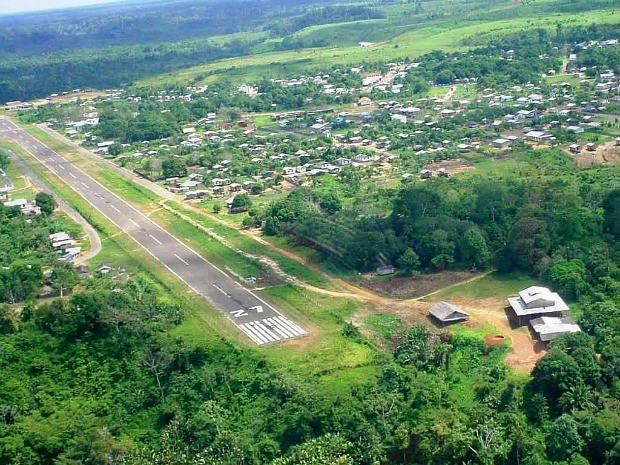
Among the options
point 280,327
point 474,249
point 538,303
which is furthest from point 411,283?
point 280,327

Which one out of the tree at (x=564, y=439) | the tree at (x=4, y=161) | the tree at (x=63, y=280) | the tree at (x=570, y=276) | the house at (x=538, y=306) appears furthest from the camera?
the tree at (x=4, y=161)

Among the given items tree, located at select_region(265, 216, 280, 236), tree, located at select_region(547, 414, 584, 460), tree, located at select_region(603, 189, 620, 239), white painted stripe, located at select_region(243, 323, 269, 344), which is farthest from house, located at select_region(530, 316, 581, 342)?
tree, located at select_region(265, 216, 280, 236)

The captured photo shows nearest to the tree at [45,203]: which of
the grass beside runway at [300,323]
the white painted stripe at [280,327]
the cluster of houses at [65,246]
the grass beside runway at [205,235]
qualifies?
the grass beside runway at [205,235]

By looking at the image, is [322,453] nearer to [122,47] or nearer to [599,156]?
[599,156]

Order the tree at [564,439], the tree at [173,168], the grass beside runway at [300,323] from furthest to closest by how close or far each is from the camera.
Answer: the tree at [173,168], the grass beside runway at [300,323], the tree at [564,439]

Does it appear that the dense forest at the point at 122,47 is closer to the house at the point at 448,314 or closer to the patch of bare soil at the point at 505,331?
the patch of bare soil at the point at 505,331

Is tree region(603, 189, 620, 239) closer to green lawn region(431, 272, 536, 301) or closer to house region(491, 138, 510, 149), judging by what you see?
green lawn region(431, 272, 536, 301)

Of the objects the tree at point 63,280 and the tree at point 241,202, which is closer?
the tree at point 63,280
